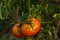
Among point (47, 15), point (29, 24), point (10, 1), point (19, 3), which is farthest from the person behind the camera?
point (47, 15)

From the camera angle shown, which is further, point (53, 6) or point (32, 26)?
point (53, 6)

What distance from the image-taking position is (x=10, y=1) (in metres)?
0.79

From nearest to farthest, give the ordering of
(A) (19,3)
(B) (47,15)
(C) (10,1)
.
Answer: (C) (10,1)
(A) (19,3)
(B) (47,15)

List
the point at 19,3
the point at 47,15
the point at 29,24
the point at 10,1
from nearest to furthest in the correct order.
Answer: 1. the point at 29,24
2. the point at 10,1
3. the point at 19,3
4. the point at 47,15

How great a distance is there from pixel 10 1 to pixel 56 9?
1.07 ft

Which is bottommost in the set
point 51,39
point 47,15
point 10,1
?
point 51,39

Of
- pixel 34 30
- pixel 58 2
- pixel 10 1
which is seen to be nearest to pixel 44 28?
pixel 58 2

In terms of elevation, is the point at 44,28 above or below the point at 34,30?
below

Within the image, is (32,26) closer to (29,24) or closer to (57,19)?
(29,24)

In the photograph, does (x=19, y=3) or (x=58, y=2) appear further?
(x=58, y=2)

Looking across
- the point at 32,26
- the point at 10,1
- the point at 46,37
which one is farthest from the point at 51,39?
the point at 32,26

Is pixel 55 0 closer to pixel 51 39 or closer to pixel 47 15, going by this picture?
pixel 47 15

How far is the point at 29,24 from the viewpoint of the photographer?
603 mm

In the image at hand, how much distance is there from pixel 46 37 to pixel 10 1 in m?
0.30
